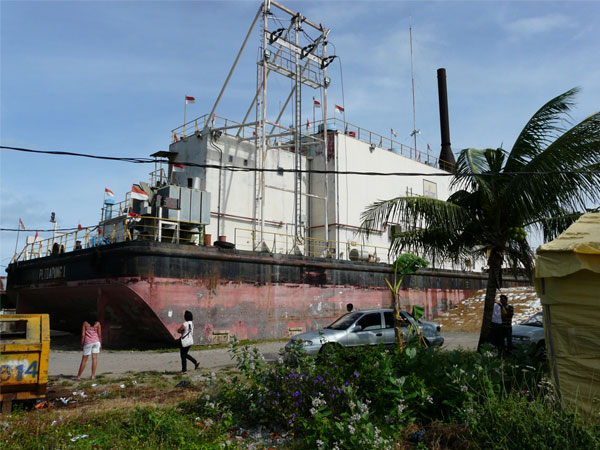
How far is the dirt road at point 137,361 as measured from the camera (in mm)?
11047

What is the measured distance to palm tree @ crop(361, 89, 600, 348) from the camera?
1024 centimetres

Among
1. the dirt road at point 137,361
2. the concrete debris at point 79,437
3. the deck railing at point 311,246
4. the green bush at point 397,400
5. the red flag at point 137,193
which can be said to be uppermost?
the red flag at point 137,193

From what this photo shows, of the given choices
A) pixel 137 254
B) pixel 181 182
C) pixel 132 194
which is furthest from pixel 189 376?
pixel 181 182

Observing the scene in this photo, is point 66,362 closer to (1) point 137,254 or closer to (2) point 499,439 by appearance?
(1) point 137,254

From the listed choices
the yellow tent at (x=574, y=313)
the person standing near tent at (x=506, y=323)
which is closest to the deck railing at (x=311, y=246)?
the person standing near tent at (x=506, y=323)

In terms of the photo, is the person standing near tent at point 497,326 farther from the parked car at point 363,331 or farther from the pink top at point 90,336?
the pink top at point 90,336

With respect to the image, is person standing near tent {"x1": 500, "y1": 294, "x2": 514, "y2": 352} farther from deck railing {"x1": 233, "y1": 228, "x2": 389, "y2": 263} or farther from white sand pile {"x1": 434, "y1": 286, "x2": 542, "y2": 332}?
white sand pile {"x1": 434, "y1": 286, "x2": 542, "y2": 332}

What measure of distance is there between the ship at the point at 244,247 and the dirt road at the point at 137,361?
4.25 feet

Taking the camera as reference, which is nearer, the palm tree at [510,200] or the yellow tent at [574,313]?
the yellow tent at [574,313]

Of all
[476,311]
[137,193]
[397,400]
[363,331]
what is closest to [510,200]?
[363,331]

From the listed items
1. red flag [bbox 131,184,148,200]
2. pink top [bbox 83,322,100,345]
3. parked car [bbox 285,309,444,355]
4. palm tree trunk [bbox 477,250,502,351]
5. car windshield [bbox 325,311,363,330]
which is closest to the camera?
pink top [bbox 83,322,100,345]

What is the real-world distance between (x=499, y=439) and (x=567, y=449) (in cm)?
62

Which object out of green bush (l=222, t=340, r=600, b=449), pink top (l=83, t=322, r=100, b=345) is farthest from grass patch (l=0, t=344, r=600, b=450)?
pink top (l=83, t=322, r=100, b=345)

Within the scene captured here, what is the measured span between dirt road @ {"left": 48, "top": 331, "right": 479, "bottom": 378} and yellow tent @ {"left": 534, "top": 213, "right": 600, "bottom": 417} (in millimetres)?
7019
